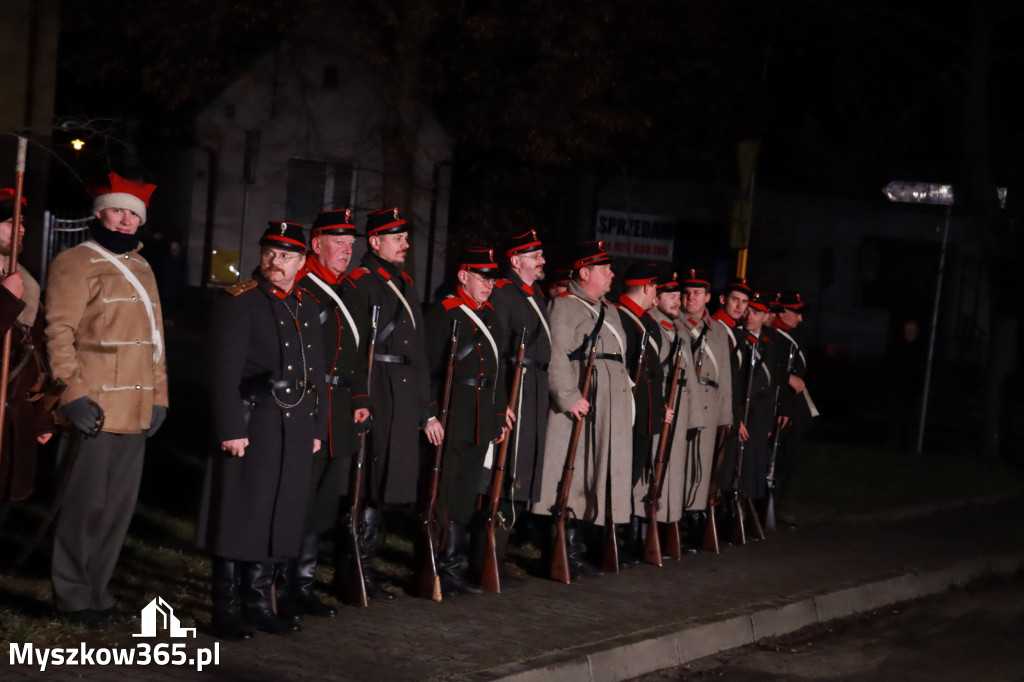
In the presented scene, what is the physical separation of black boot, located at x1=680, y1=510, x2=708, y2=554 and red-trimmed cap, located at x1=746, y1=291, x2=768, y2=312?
5.75 ft

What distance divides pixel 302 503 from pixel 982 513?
32.7 feet

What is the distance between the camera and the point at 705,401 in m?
11.9

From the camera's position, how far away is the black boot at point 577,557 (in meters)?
10.2

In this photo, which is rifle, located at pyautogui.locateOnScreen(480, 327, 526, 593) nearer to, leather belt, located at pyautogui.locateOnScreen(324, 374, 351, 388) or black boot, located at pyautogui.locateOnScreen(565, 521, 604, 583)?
black boot, located at pyautogui.locateOnScreen(565, 521, 604, 583)

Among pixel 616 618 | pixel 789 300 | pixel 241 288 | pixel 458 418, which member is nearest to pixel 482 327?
pixel 458 418

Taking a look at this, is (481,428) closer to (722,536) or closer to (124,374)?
(124,374)

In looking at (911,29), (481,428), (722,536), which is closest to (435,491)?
(481,428)

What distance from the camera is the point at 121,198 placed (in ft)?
24.8

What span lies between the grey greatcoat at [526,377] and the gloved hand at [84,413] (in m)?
3.00

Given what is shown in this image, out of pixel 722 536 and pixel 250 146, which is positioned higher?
pixel 250 146

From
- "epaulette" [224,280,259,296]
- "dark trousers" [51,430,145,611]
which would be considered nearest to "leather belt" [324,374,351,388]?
"epaulette" [224,280,259,296]

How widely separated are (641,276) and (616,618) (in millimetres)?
2812

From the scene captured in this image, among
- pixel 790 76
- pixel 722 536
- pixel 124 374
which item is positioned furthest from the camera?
pixel 790 76

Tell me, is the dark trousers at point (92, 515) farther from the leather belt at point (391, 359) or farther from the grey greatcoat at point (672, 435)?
the grey greatcoat at point (672, 435)
